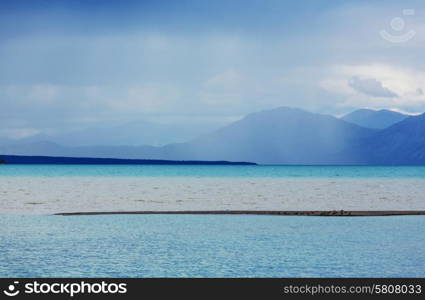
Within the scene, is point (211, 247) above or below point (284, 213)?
below

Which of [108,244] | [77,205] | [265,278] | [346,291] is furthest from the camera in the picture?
[77,205]

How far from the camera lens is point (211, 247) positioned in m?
32.0

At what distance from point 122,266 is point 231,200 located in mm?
44545

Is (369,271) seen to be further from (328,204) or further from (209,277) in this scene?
(328,204)

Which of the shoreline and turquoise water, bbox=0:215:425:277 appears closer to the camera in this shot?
turquoise water, bbox=0:215:425:277

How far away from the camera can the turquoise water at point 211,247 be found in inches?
1015

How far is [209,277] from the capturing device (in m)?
24.5

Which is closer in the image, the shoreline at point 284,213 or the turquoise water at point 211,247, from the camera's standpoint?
the turquoise water at point 211,247

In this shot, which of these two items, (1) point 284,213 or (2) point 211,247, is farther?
(1) point 284,213

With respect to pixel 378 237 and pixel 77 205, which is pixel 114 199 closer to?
pixel 77 205

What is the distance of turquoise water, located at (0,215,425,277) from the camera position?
25.8 metres

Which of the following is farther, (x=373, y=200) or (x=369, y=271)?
(x=373, y=200)

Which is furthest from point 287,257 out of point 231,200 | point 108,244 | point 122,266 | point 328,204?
point 231,200

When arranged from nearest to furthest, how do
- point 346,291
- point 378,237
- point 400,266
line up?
point 346,291, point 400,266, point 378,237
